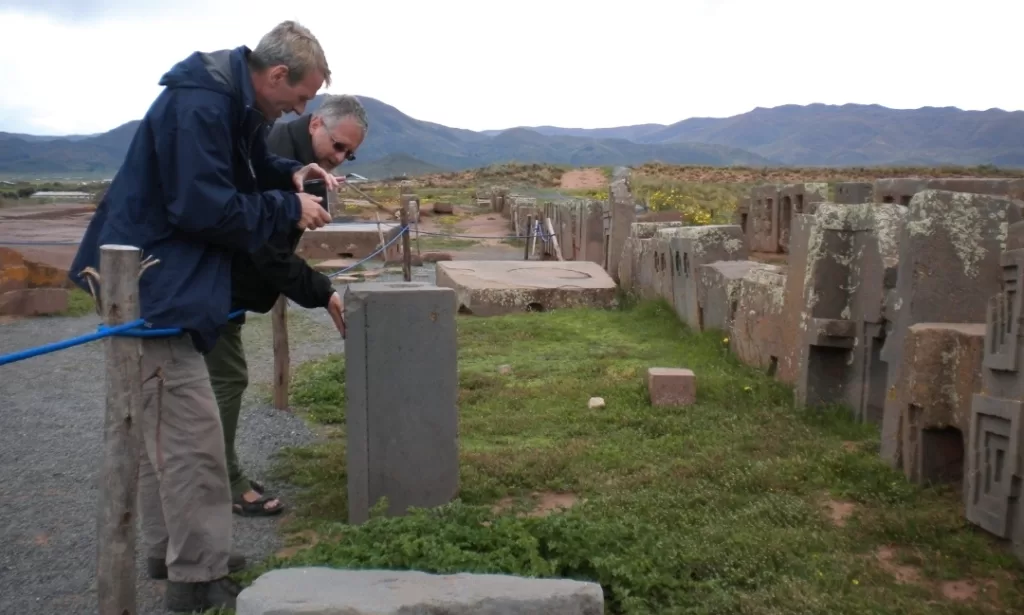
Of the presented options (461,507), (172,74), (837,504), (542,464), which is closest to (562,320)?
(542,464)

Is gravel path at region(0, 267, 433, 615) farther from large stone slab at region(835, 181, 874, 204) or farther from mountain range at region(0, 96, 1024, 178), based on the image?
mountain range at region(0, 96, 1024, 178)

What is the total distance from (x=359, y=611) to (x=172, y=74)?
1902 mm

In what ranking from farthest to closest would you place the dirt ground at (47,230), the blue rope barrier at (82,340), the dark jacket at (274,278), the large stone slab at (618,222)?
the dirt ground at (47,230) → the large stone slab at (618,222) → the dark jacket at (274,278) → the blue rope barrier at (82,340)

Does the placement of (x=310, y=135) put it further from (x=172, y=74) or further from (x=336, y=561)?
(x=336, y=561)

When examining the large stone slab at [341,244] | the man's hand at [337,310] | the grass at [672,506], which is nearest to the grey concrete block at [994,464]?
the grass at [672,506]

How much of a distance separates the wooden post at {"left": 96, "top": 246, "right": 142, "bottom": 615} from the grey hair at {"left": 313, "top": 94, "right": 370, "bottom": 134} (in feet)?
5.73

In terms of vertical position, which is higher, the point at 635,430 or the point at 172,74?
the point at 172,74

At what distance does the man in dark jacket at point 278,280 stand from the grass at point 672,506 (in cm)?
56

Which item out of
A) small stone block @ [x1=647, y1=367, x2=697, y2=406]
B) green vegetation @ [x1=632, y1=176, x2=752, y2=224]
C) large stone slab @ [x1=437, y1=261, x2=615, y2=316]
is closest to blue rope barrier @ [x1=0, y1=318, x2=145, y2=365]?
small stone block @ [x1=647, y1=367, x2=697, y2=406]

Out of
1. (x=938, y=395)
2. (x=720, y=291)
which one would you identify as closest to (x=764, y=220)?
(x=720, y=291)

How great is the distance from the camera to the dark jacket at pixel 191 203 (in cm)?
328

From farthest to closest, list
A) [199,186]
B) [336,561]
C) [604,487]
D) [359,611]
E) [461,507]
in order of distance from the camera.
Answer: [604,487]
[461,507]
[336,561]
[199,186]
[359,611]

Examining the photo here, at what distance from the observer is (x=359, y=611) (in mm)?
2793

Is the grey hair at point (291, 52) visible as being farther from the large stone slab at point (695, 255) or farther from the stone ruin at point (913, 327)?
the large stone slab at point (695, 255)
